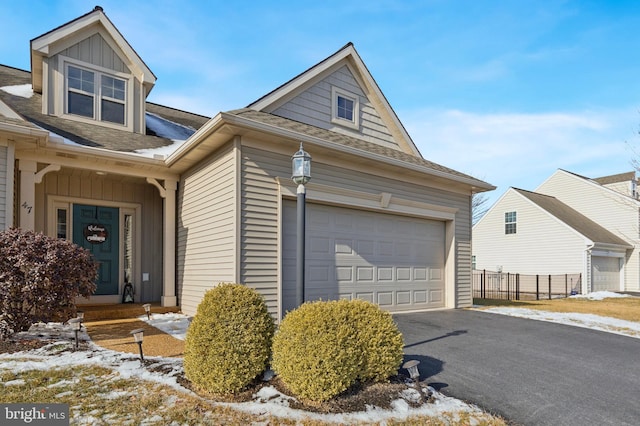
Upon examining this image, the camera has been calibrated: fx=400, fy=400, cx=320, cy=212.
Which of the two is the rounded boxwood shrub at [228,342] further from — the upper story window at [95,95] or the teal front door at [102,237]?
the upper story window at [95,95]

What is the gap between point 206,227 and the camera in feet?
26.1

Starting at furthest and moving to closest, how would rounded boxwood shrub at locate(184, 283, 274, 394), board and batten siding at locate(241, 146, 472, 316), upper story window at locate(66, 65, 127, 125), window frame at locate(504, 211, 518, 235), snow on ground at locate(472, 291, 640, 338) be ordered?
window frame at locate(504, 211, 518, 235) < upper story window at locate(66, 65, 127, 125) < snow on ground at locate(472, 291, 640, 338) < board and batten siding at locate(241, 146, 472, 316) < rounded boxwood shrub at locate(184, 283, 274, 394)

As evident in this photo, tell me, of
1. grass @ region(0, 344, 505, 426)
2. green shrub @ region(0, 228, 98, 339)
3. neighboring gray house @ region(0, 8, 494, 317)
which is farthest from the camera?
neighboring gray house @ region(0, 8, 494, 317)

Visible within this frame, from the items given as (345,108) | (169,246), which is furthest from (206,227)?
(345,108)

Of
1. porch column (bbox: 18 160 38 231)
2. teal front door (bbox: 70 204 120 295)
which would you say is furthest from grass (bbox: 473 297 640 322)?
porch column (bbox: 18 160 38 231)

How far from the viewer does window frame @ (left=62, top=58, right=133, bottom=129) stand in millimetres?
9109

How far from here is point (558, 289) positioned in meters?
21.0

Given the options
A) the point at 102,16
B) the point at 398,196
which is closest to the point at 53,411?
the point at 398,196

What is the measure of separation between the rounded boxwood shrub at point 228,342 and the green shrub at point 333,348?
216 mm

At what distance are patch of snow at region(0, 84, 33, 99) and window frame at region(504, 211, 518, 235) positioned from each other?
2317 cm

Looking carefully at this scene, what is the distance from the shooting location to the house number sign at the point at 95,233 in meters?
9.05

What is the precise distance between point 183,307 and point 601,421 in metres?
7.52

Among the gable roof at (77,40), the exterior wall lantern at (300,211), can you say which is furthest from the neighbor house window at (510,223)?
the exterior wall lantern at (300,211)

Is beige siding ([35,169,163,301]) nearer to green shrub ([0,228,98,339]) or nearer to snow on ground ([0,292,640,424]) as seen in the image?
snow on ground ([0,292,640,424])
